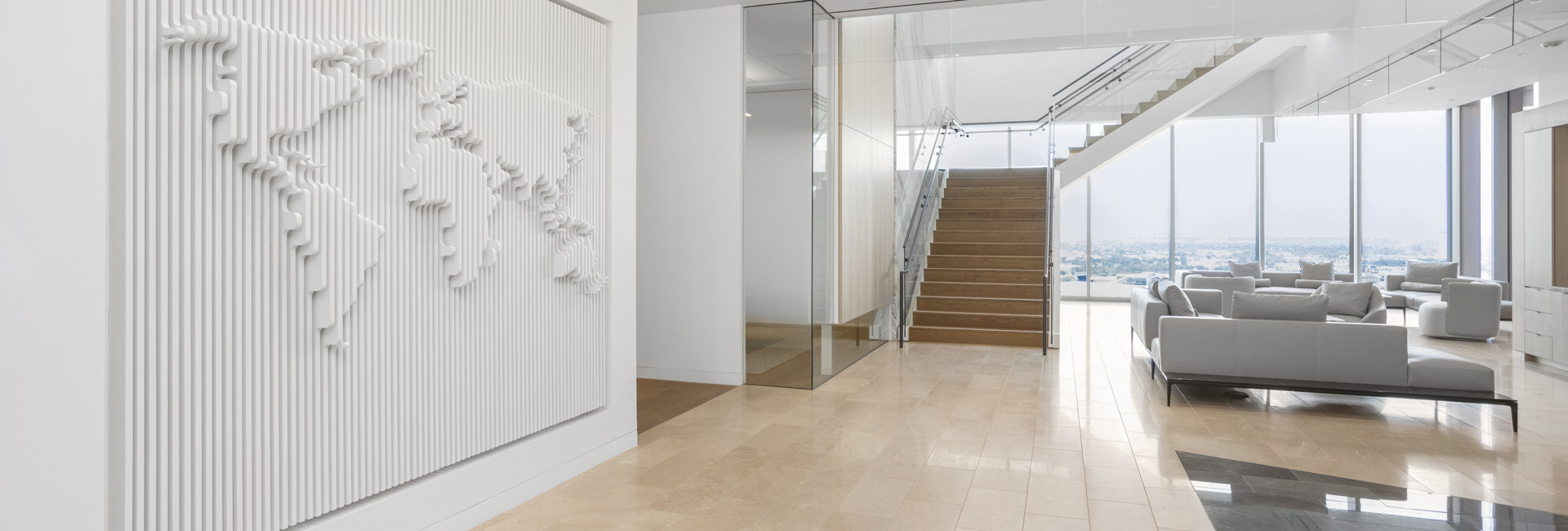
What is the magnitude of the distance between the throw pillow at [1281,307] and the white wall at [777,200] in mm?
3302

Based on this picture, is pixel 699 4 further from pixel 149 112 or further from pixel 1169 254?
pixel 1169 254

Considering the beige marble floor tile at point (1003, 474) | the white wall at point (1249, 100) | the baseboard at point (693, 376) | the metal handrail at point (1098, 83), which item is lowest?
the beige marble floor tile at point (1003, 474)

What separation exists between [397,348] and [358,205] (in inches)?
21.6

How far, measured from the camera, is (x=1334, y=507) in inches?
136

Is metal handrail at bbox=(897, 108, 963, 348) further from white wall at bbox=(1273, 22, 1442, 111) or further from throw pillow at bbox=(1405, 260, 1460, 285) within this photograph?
throw pillow at bbox=(1405, 260, 1460, 285)

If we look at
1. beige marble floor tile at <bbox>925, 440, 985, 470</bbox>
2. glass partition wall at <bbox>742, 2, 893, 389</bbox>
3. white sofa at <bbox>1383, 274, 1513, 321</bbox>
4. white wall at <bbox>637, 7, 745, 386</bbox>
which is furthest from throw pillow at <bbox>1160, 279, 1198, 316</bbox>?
white sofa at <bbox>1383, 274, 1513, 321</bbox>

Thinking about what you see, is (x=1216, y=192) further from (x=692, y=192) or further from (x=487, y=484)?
(x=487, y=484)

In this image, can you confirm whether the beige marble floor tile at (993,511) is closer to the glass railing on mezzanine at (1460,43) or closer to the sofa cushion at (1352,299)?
the glass railing on mezzanine at (1460,43)

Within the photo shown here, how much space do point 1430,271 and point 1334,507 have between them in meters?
11.2

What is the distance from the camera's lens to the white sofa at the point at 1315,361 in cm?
507

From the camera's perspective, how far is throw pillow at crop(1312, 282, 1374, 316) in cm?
873

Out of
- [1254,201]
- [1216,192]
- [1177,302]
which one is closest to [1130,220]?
[1216,192]

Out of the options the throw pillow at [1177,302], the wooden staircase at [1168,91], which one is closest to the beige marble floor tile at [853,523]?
the throw pillow at [1177,302]

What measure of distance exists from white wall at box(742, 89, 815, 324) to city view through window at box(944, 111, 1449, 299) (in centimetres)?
817
